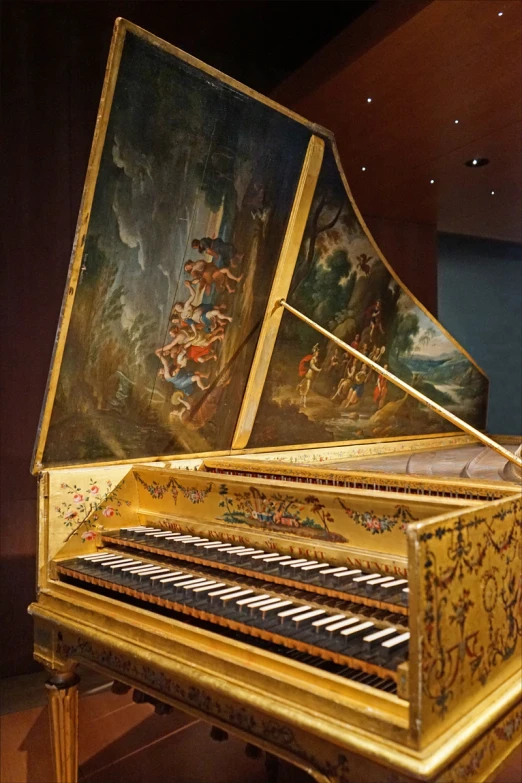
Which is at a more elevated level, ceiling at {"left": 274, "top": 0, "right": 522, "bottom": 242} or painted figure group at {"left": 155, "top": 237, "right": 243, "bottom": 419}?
ceiling at {"left": 274, "top": 0, "right": 522, "bottom": 242}

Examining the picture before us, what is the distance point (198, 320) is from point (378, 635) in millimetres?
1651

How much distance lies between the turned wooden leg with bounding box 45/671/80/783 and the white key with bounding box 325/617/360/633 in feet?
4.13

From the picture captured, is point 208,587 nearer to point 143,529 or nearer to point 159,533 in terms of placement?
point 159,533

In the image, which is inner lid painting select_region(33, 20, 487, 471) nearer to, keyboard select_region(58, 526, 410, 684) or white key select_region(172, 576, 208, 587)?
keyboard select_region(58, 526, 410, 684)

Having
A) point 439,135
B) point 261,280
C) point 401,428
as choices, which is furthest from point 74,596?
point 439,135

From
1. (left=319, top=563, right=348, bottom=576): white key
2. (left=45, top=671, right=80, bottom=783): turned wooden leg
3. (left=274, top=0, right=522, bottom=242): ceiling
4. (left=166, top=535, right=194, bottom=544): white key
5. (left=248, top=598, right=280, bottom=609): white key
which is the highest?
(left=274, top=0, right=522, bottom=242): ceiling

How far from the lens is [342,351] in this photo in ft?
11.3

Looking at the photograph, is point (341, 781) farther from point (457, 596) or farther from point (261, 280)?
point (261, 280)

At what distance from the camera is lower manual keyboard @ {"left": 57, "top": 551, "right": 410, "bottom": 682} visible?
144 cm

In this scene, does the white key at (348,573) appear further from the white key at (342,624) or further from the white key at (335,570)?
the white key at (342,624)

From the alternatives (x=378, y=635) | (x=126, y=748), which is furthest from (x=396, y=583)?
(x=126, y=748)

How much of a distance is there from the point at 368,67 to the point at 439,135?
3.05 feet

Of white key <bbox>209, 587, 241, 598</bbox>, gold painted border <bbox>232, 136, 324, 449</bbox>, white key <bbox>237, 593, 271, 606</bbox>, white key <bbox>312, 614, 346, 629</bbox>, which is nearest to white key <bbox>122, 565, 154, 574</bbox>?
white key <bbox>209, 587, 241, 598</bbox>

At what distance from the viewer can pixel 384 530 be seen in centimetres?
183
